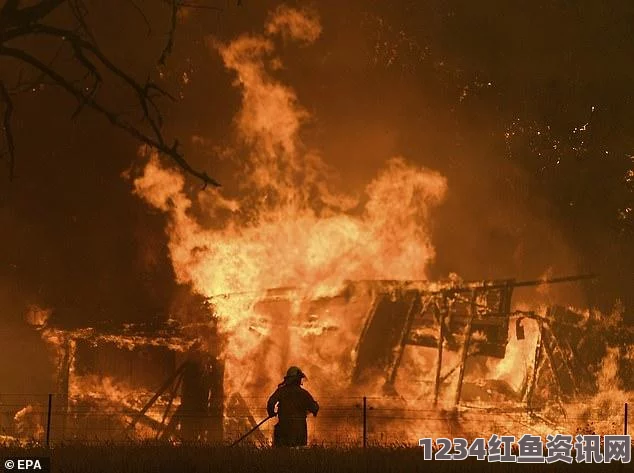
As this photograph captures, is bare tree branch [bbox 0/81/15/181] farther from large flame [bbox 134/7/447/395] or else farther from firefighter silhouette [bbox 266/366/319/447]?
large flame [bbox 134/7/447/395]

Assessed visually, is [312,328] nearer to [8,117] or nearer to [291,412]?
[291,412]

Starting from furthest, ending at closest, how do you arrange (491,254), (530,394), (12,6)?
1. (491,254)
2. (530,394)
3. (12,6)

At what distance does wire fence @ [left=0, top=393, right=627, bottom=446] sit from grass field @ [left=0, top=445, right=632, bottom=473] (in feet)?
24.2

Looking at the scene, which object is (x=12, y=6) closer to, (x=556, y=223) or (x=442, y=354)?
(x=442, y=354)

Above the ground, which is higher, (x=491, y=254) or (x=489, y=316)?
(x=491, y=254)

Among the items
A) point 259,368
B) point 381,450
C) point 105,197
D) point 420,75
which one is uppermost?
point 420,75

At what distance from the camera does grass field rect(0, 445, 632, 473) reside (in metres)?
9.52

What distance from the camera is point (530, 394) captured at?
1858 cm

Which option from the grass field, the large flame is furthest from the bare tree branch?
the large flame

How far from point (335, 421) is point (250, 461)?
925 centimetres

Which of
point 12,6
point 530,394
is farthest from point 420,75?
point 12,6

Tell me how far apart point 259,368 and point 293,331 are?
1.10 metres

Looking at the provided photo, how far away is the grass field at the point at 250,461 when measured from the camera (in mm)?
9523

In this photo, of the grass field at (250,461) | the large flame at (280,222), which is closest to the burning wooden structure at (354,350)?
the large flame at (280,222)
